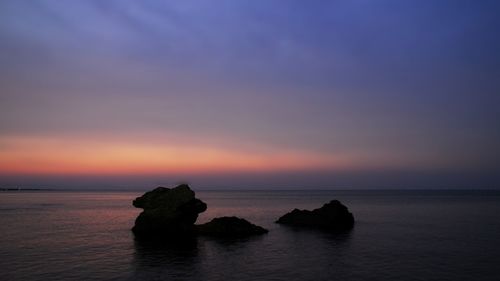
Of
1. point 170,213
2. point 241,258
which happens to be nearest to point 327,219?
point 170,213

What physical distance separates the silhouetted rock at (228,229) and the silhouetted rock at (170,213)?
2.28m

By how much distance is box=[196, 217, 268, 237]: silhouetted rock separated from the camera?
61406 mm

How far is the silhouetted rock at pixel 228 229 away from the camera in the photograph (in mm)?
61406

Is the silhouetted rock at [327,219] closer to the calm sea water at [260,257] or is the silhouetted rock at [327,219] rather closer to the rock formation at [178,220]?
the calm sea water at [260,257]

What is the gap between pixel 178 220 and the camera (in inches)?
2414

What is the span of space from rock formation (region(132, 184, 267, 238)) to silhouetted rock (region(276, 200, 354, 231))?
47.1 ft

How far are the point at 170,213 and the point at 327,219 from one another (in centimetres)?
2791

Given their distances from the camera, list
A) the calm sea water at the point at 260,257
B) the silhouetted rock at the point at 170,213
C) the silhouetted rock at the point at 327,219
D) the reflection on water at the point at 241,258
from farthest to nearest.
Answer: the silhouetted rock at the point at 327,219, the silhouetted rock at the point at 170,213, the reflection on water at the point at 241,258, the calm sea water at the point at 260,257

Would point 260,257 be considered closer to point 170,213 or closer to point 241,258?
point 241,258


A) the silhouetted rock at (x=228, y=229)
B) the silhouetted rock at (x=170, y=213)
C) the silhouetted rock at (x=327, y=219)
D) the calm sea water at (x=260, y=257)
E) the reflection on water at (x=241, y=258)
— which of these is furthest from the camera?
the silhouetted rock at (x=327, y=219)

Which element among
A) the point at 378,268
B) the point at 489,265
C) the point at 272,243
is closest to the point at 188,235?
the point at 272,243

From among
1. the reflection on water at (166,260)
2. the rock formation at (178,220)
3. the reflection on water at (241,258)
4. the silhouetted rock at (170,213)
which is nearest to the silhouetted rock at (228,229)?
the rock formation at (178,220)

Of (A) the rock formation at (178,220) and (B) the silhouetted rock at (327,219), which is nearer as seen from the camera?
(A) the rock formation at (178,220)

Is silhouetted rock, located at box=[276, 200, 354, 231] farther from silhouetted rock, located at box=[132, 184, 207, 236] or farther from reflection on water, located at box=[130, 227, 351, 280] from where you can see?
silhouetted rock, located at box=[132, 184, 207, 236]
